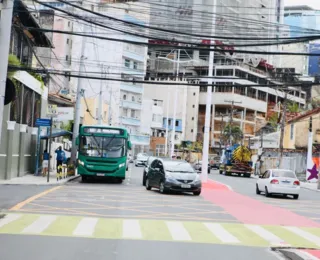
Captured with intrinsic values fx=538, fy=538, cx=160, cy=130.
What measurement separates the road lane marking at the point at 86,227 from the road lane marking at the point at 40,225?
0.76 meters

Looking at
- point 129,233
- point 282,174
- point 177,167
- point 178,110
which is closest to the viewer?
point 129,233

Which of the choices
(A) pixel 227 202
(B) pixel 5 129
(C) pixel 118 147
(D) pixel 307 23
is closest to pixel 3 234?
(A) pixel 227 202

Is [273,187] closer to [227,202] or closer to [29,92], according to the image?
[227,202]

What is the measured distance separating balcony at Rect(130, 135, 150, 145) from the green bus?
220ft

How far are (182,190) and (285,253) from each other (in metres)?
14.1

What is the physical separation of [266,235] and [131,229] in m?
3.25

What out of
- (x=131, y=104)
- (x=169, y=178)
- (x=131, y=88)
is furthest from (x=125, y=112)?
(x=169, y=178)

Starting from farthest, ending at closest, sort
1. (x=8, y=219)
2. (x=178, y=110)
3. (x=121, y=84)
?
(x=178, y=110) → (x=121, y=84) → (x=8, y=219)

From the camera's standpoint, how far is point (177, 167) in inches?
1000

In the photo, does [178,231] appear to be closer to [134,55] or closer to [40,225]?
[40,225]

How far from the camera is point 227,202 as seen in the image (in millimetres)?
22469

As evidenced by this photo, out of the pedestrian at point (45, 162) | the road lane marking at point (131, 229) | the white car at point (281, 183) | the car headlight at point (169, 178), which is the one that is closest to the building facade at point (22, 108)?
the pedestrian at point (45, 162)

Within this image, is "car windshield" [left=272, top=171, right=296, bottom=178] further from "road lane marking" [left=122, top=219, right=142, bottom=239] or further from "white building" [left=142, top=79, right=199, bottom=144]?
"white building" [left=142, top=79, right=199, bottom=144]

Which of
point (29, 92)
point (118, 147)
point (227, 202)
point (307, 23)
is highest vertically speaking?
point (307, 23)
